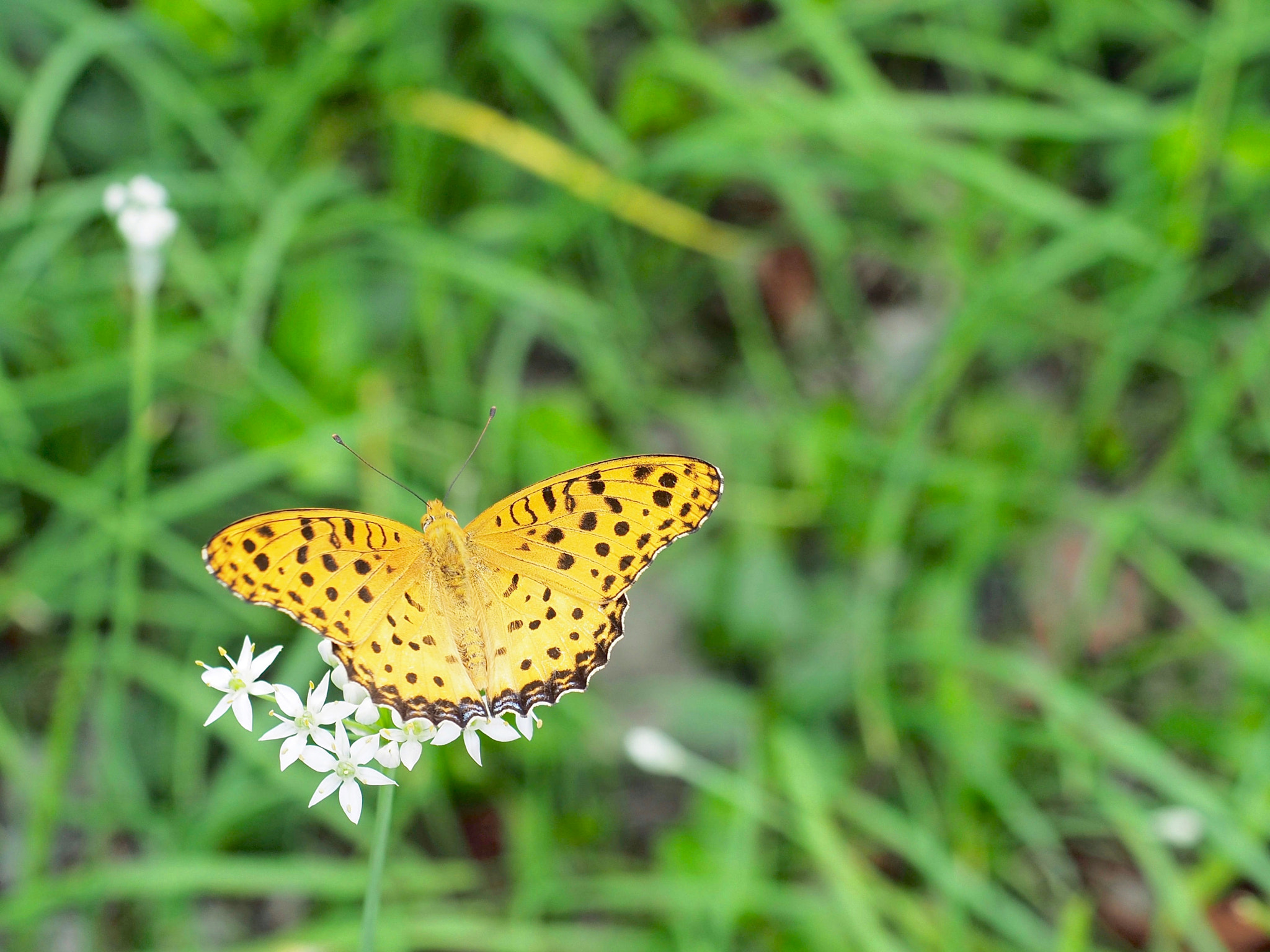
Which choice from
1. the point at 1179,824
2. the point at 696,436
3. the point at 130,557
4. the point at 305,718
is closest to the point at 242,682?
the point at 305,718

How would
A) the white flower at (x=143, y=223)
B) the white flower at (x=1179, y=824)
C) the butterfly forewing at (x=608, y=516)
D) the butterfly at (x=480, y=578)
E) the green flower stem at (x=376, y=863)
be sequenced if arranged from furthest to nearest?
1. the white flower at (x=1179, y=824)
2. the white flower at (x=143, y=223)
3. the butterfly forewing at (x=608, y=516)
4. the butterfly at (x=480, y=578)
5. the green flower stem at (x=376, y=863)

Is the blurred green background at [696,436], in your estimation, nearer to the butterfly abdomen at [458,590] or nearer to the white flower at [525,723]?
the butterfly abdomen at [458,590]

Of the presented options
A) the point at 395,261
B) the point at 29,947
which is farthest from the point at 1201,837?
the point at 29,947

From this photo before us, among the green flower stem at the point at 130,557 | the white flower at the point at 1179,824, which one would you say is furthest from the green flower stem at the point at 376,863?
the white flower at the point at 1179,824

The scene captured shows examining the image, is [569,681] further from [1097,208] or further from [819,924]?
→ [1097,208]

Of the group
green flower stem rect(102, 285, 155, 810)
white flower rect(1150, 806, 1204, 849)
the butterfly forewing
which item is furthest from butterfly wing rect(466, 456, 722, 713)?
white flower rect(1150, 806, 1204, 849)

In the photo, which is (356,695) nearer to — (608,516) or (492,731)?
(492,731)

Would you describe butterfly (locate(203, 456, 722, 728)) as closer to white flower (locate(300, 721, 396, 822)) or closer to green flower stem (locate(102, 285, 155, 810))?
white flower (locate(300, 721, 396, 822))
